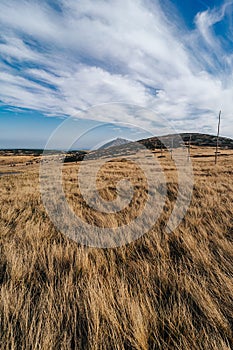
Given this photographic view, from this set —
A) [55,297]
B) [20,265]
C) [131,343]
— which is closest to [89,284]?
[55,297]

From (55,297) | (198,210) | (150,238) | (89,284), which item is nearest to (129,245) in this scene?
(150,238)

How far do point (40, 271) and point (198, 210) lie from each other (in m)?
4.14

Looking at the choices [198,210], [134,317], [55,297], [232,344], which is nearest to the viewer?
[232,344]

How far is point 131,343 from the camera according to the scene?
1538mm

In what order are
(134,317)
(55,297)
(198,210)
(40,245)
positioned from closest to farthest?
(134,317) → (55,297) → (40,245) → (198,210)

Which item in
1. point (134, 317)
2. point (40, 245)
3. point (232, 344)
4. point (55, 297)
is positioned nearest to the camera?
point (232, 344)

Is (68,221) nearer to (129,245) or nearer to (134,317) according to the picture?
(129,245)

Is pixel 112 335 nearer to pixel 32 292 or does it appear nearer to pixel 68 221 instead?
pixel 32 292

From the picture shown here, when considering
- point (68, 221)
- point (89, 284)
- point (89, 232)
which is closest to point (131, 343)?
point (89, 284)

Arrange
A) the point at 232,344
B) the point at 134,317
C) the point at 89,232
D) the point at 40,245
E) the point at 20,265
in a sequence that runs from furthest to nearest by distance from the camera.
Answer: the point at 89,232 → the point at 40,245 → the point at 20,265 → the point at 134,317 → the point at 232,344

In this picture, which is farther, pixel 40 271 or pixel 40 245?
pixel 40 245

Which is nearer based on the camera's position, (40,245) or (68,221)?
(40,245)

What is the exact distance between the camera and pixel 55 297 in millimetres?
2051

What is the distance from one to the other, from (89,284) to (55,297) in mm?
362
